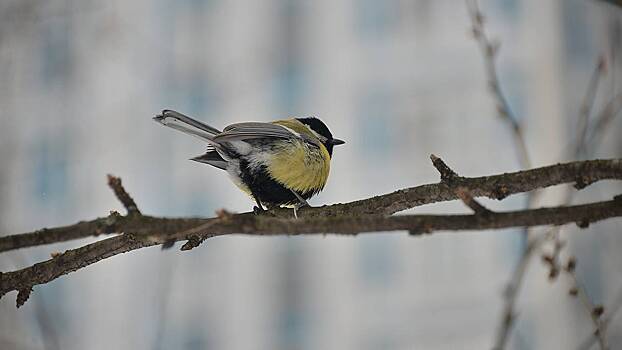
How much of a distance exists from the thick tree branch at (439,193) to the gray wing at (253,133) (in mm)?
282

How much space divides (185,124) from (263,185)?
36cm

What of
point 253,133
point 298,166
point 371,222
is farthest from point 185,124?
point 371,222

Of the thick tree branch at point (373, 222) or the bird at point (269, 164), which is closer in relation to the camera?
the thick tree branch at point (373, 222)

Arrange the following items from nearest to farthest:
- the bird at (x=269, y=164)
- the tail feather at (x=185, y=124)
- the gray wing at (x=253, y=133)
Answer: the tail feather at (x=185, y=124), the gray wing at (x=253, y=133), the bird at (x=269, y=164)

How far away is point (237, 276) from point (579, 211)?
506cm

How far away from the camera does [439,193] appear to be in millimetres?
1110

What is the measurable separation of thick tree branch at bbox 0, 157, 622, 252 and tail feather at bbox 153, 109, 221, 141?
0.24m

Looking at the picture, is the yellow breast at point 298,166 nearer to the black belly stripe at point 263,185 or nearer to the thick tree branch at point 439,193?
the black belly stripe at point 263,185

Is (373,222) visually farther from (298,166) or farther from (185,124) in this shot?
(298,166)

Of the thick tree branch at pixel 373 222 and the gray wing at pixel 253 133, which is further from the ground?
the gray wing at pixel 253 133

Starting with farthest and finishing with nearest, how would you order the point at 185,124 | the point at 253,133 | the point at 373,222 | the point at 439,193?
the point at 253,133 → the point at 185,124 → the point at 439,193 → the point at 373,222

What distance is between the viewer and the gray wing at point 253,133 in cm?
161

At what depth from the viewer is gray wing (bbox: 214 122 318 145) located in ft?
5.28

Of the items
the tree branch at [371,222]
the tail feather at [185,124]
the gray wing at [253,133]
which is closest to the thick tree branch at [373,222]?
the tree branch at [371,222]
